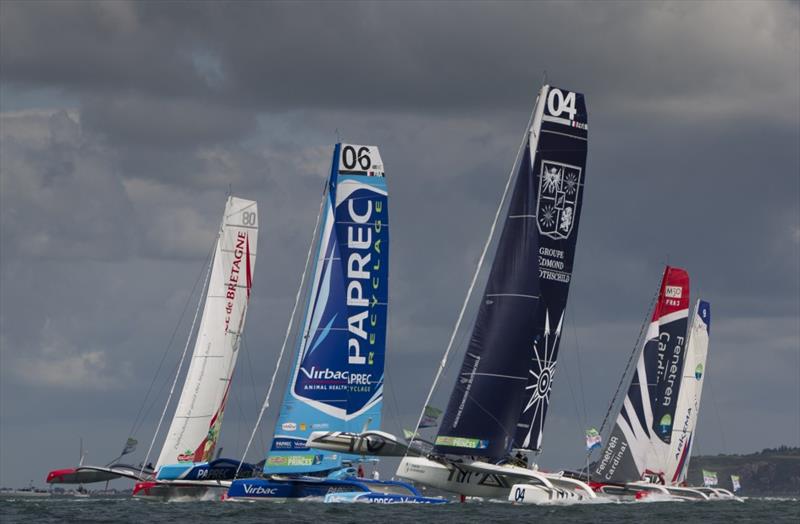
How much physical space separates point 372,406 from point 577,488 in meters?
10.3

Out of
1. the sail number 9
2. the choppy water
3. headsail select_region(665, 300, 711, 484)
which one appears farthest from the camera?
headsail select_region(665, 300, 711, 484)

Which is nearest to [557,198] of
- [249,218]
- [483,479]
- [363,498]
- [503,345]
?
[503,345]

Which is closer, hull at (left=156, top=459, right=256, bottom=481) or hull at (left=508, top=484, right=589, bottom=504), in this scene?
hull at (left=508, top=484, right=589, bottom=504)

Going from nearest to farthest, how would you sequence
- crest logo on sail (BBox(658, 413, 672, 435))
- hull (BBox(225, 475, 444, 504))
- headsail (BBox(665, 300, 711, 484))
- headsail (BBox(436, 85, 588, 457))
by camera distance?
hull (BBox(225, 475, 444, 504)), headsail (BBox(436, 85, 588, 457)), crest logo on sail (BBox(658, 413, 672, 435)), headsail (BBox(665, 300, 711, 484))

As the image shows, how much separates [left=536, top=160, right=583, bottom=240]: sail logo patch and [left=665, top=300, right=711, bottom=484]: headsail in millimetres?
25369

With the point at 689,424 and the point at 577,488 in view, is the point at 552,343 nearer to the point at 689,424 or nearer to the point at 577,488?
the point at 577,488

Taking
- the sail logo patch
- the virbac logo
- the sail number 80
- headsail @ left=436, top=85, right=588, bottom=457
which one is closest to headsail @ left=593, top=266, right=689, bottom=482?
the sail logo patch

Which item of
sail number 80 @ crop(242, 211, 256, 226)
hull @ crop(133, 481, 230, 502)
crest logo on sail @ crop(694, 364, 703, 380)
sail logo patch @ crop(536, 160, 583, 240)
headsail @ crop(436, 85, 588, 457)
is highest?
sail number 80 @ crop(242, 211, 256, 226)

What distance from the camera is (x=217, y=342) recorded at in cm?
7488

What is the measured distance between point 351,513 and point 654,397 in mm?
32769

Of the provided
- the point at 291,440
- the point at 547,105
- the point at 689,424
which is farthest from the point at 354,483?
the point at 689,424

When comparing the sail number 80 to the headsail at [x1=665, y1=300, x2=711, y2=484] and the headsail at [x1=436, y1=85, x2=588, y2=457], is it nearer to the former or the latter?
the headsail at [x1=436, y1=85, x2=588, y2=457]

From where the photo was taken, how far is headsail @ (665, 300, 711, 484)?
84938mm

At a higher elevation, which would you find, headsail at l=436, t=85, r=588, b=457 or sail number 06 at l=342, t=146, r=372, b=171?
sail number 06 at l=342, t=146, r=372, b=171
